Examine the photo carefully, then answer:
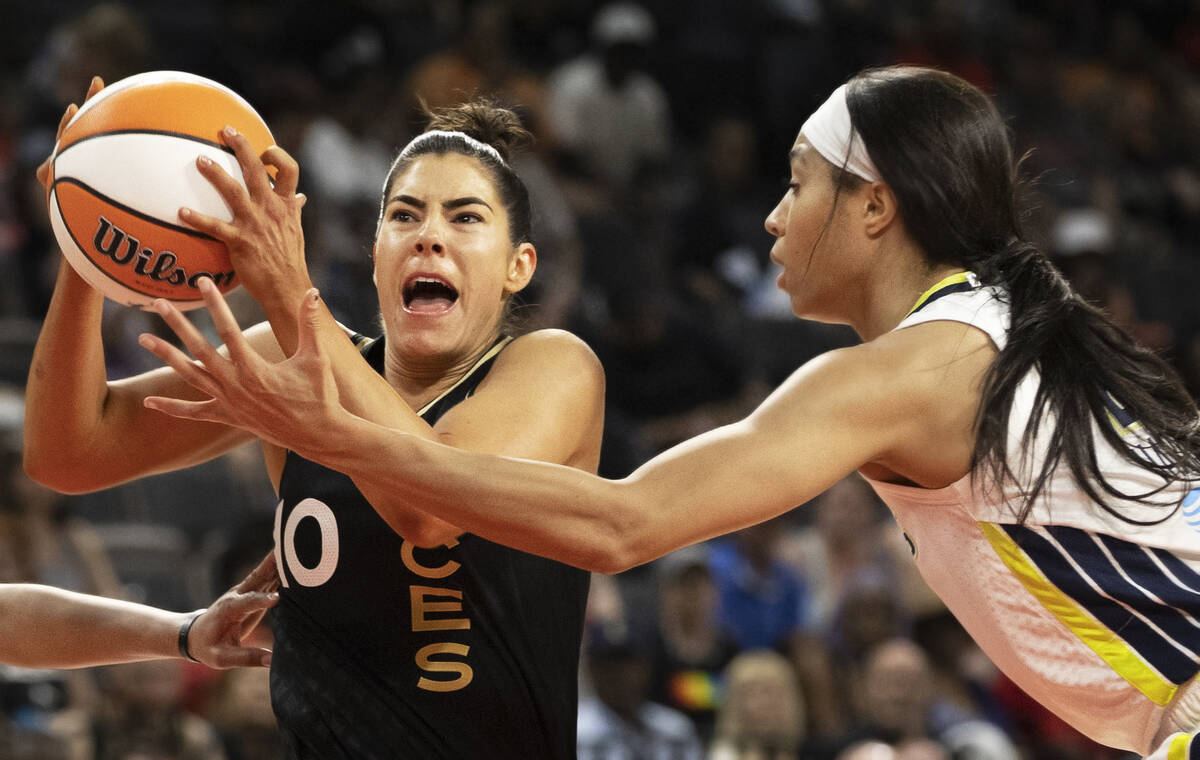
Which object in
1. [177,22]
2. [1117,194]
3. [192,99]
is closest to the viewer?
[192,99]

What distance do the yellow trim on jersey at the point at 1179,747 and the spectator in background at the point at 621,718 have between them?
12.6ft

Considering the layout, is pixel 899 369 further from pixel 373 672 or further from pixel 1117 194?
pixel 1117 194

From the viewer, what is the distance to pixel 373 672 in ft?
9.39

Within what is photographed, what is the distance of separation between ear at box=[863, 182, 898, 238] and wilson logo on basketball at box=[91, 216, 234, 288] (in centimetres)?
116

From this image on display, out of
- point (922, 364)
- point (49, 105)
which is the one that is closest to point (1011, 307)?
point (922, 364)

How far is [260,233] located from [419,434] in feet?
1.43

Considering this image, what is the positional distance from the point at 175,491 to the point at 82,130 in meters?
4.40

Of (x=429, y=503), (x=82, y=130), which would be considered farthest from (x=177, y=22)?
(x=429, y=503)

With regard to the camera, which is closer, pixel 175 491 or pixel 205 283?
pixel 205 283

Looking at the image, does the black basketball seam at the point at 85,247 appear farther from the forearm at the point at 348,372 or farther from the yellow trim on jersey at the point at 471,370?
the yellow trim on jersey at the point at 471,370

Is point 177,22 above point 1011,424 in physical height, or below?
above

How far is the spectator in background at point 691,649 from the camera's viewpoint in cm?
664

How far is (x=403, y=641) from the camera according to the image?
2848 millimetres

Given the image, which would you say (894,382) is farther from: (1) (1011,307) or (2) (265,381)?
(2) (265,381)
